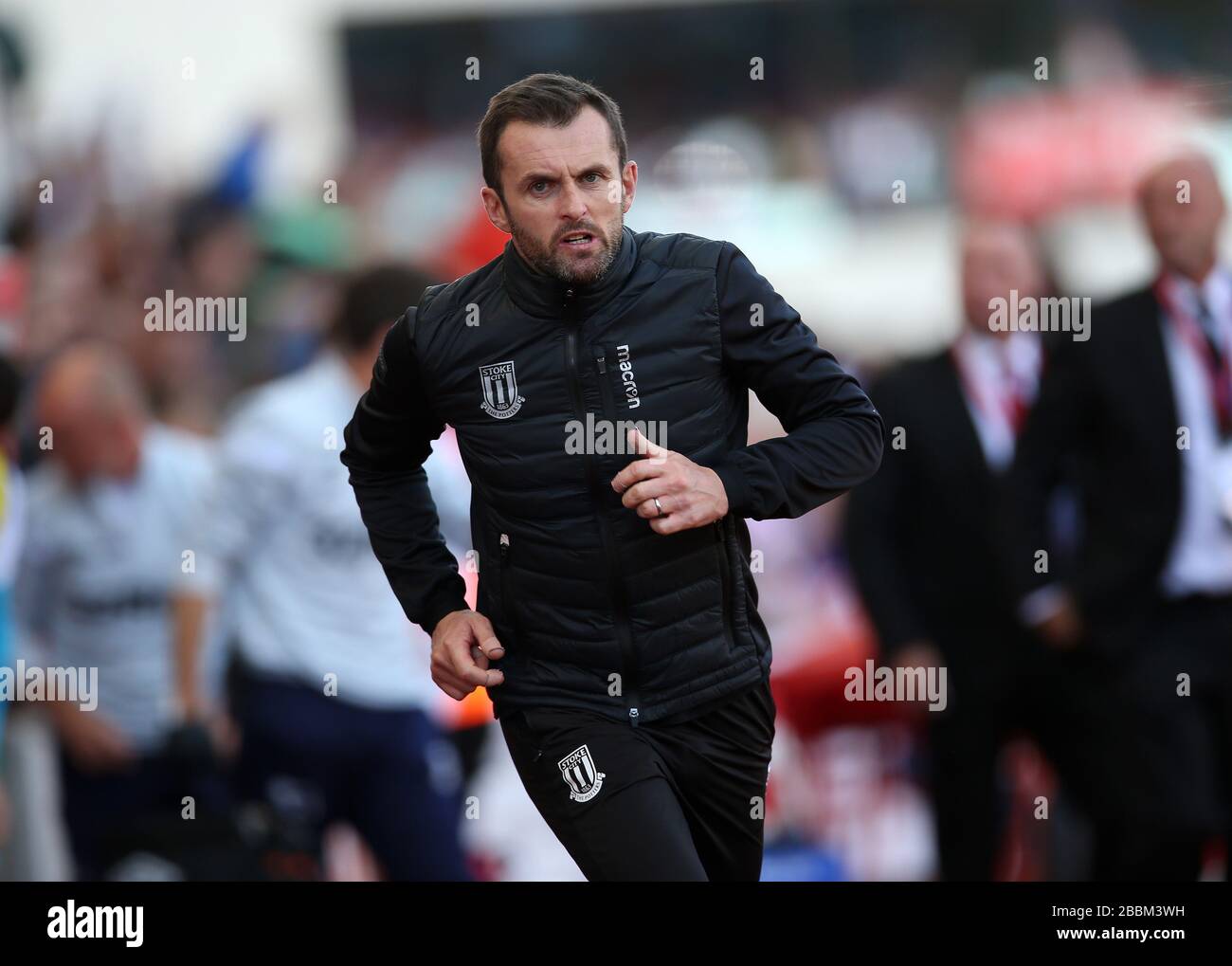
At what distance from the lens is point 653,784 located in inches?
132

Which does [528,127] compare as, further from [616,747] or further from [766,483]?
[616,747]

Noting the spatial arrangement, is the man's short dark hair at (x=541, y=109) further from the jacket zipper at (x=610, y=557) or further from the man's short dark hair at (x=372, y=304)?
the man's short dark hair at (x=372, y=304)

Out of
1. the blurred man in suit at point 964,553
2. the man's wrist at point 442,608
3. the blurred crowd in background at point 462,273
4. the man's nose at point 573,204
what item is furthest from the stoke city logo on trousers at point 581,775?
the blurred man in suit at point 964,553

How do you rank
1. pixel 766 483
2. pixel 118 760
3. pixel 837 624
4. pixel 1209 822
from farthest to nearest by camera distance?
pixel 837 624 → pixel 118 760 → pixel 1209 822 → pixel 766 483

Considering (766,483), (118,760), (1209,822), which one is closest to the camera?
(766,483)

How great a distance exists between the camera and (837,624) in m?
6.36

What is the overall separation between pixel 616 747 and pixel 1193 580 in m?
2.14

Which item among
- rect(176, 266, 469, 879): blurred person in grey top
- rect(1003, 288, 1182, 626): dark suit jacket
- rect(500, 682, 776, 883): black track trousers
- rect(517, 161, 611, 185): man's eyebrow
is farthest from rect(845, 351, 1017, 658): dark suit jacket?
rect(517, 161, 611, 185): man's eyebrow

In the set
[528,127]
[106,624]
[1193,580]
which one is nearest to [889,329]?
[1193,580]

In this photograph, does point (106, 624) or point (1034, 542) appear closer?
point (1034, 542)

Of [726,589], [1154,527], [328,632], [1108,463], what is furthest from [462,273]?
[726,589]

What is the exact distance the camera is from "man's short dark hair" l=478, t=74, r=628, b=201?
3391 millimetres

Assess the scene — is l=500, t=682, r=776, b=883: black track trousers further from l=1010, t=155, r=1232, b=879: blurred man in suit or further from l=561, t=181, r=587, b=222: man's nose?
l=1010, t=155, r=1232, b=879: blurred man in suit

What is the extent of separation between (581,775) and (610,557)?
1.24ft
